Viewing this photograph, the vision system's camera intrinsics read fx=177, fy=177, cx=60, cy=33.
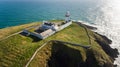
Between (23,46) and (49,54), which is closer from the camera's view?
(49,54)

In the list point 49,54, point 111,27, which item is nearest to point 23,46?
point 49,54

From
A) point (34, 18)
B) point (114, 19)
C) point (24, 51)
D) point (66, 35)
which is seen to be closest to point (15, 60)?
point (24, 51)

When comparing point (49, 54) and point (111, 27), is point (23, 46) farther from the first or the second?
point (111, 27)

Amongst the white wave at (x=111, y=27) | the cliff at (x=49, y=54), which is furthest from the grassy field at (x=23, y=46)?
the white wave at (x=111, y=27)

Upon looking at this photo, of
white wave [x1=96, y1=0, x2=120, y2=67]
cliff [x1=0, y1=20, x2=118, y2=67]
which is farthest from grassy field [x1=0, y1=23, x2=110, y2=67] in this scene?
white wave [x1=96, y1=0, x2=120, y2=67]

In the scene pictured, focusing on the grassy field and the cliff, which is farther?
the cliff

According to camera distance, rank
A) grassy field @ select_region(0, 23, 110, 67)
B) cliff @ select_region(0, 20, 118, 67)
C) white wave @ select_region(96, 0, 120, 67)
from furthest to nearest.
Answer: white wave @ select_region(96, 0, 120, 67) < cliff @ select_region(0, 20, 118, 67) < grassy field @ select_region(0, 23, 110, 67)

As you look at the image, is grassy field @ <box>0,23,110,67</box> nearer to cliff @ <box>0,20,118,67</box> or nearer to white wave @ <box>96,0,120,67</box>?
cliff @ <box>0,20,118,67</box>

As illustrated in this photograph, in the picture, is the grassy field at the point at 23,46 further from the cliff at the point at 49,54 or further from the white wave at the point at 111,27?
the white wave at the point at 111,27

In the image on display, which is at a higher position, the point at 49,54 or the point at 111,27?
the point at 49,54

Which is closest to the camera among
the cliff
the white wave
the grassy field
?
the grassy field

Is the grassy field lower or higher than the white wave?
higher
